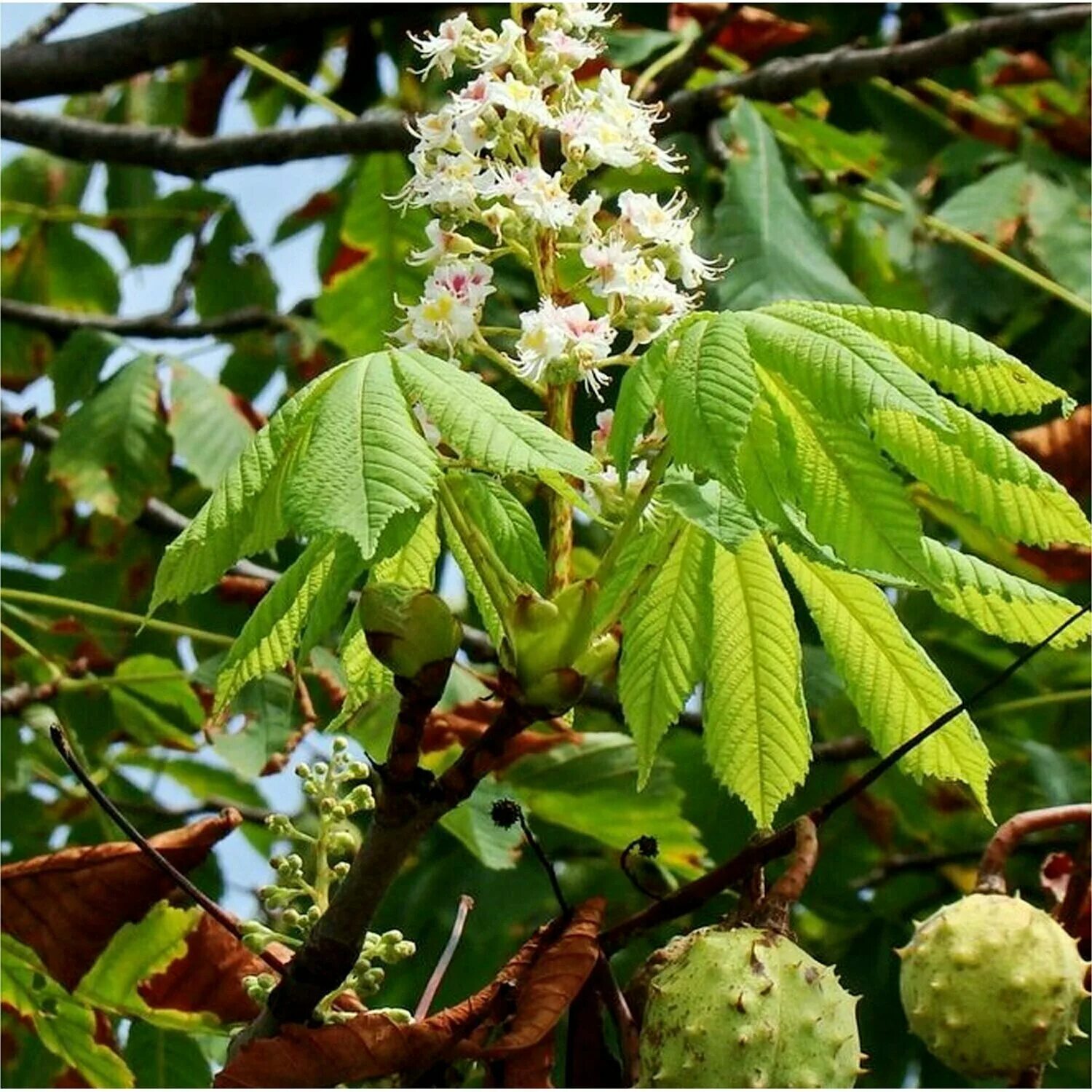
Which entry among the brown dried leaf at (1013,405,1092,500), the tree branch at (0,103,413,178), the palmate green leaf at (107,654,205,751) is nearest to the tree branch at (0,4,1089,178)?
the tree branch at (0,103,413,178)

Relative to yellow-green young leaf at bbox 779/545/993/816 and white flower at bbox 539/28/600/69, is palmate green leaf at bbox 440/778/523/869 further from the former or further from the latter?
white flower at bbox 539/28/600/69

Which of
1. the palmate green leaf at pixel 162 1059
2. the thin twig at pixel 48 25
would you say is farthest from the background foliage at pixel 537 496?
the thin twig at pixel 48 25

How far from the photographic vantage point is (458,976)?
8.94 feet

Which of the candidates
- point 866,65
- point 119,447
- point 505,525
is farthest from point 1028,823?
point 119,447

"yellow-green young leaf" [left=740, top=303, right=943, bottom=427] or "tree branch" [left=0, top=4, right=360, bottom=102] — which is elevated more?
"yellow-green young leaf" [left=740, top=303, right=943, bottom=427]

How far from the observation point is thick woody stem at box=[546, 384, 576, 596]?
125cm

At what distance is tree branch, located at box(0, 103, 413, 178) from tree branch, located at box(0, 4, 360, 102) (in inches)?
→ 2.4

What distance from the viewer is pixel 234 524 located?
3.83 ft

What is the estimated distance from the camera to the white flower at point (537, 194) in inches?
50.8

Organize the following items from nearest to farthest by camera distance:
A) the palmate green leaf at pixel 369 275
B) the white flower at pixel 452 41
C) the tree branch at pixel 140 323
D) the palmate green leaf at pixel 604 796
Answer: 1. the white flower at pixel 452 41
2. the palmate green leaf at pixel 604 796
3. the palmate green leaf at pixel 369 275
4. the tree branch at pixel 140 323

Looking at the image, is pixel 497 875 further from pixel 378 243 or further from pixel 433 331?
pixel 433 331

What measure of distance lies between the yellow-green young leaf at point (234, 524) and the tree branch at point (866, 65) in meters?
A: 1.68

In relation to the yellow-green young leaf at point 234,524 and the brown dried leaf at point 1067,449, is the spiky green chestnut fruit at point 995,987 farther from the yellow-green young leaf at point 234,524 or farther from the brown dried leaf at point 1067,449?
the brown dried leaf at point 1067,449

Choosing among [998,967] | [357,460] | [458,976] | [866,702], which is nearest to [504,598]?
[357,460]
